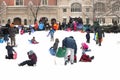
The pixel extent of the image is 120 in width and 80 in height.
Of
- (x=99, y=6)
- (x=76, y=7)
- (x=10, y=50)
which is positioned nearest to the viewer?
(x=10, y=50)

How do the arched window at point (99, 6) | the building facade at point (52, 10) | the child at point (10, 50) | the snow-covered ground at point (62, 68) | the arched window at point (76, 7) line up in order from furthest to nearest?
the arched window at point (76, 7), the building facade at point (52, 10), the arched window at point (99, 6), the child at point (10, 50), the snow-covered ground at point (62, 68)

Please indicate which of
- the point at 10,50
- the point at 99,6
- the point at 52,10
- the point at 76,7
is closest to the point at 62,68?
the point at 10,50

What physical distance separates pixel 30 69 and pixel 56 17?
58.4 m

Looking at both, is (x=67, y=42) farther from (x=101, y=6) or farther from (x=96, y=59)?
(x=101, y=6)

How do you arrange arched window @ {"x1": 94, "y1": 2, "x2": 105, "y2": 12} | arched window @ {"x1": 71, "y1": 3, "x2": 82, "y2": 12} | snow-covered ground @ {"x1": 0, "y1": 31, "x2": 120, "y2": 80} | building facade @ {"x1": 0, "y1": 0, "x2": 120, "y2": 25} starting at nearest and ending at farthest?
1. snow-covered ground @ {"x1": 0, "y1": 31, "x2": 120, "y2": 80}
2. arched window @ {"x1": 94, "y1": 2, "x2": 105, "y2": 12}
3. building facade @ {"x1": 0, "y1": 0, "x2": 120, "y2": 25}
4. arched window @ {"x1": 71, "y1": 3, "x2": 82, "y2": 12}

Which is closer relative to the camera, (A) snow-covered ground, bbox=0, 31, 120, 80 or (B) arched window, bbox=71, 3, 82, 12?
(A) snow-covered ground, bbox=0, 31, 120, 80

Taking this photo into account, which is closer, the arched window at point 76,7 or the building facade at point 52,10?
the building facade at point 52,10

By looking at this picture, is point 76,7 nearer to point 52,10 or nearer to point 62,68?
point 52,10

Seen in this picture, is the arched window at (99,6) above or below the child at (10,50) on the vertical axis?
above

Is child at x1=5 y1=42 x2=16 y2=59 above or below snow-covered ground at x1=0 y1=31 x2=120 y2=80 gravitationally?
above

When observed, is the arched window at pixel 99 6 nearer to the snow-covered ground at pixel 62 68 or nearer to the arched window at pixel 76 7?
the arched window at pixel 76 7

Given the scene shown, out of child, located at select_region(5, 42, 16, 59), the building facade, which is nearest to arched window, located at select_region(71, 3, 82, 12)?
the building facade

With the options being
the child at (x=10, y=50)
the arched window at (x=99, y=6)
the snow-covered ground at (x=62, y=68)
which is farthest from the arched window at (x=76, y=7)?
the child at (x=10, y=50)

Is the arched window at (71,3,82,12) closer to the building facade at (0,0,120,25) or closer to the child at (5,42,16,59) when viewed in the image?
the building facade at (0,0,120,25)
